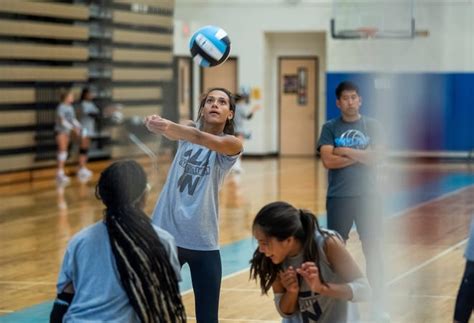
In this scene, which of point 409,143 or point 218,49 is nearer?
point 409,143

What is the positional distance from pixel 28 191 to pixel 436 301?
15.3 m

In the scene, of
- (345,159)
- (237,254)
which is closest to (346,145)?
(345,159)

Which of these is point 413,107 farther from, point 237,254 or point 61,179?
point 61,179

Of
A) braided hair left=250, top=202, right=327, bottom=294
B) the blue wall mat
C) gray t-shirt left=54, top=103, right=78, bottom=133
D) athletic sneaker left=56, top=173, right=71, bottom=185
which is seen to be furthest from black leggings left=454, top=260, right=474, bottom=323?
gray t-shirt left=54, top=103, right=78, bottom=133

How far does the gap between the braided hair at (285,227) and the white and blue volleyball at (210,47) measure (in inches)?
101

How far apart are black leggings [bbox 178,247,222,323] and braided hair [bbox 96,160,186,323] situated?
181cm

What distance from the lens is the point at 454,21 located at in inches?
158

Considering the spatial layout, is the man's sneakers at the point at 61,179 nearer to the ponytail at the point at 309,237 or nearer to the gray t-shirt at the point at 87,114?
the gray t-shirt at the point at 87,114

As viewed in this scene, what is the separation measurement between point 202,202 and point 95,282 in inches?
78.9

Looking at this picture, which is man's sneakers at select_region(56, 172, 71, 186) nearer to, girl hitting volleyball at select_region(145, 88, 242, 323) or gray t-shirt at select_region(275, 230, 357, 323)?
girl hitting volleyball at select_region(145, 88, 242, 323)

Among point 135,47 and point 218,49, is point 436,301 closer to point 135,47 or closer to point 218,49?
point 218,49

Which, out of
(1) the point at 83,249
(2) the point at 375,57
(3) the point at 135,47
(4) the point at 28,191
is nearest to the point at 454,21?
(2) the point at 375,57

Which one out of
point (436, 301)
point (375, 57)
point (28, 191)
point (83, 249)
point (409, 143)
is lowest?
point (28, 191)

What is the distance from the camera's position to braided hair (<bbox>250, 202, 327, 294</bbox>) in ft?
13.8
